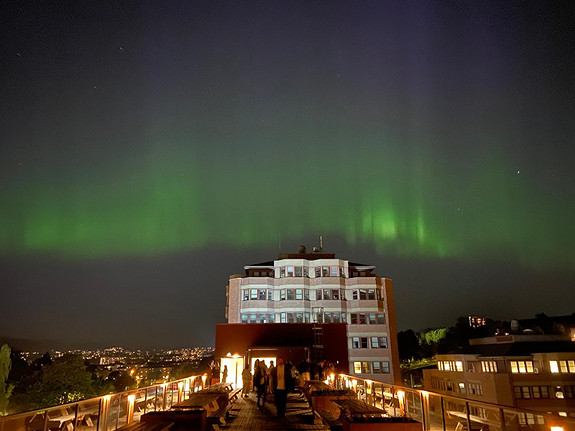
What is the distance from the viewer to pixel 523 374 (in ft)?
176

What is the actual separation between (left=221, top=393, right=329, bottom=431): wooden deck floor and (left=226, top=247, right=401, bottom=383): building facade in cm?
3600

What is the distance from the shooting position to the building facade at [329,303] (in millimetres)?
51219

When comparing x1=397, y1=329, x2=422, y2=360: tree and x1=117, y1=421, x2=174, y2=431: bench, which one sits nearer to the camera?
x1=117, y1=421, x2=174, y2=431: bench

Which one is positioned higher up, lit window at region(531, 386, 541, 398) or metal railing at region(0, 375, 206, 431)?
metal railing at region(0, 375, 206, 431)

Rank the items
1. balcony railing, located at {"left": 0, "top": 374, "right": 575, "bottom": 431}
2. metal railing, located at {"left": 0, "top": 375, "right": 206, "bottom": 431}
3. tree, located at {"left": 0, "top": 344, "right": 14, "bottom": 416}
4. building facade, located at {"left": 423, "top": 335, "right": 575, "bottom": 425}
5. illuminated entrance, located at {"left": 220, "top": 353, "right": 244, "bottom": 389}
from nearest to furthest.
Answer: balcony railing, located at {"left": 0, "top": 374, "right": 575, "bottom": 431}, metal railing, located at {"left": 0, "top": 375, "right": 206, "bottom": 431}, illuminated entrance, located at {"left": 220, "top": 353, "right": 244, "bottom": 389}, building facade, located at {"left": 423, "top": 335, "right": 575, "bottom": 425}, tree, located at {"left": 0, "top": 344, "right": 14, "bottom": 416}

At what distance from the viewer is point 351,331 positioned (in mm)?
52344

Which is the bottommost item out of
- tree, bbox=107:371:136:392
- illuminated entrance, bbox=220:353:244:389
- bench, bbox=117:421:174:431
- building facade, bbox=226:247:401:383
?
tree, bbox=107:371:136:392

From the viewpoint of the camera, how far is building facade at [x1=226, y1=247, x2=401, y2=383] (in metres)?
51.2

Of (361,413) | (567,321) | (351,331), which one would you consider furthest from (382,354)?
(567,321)

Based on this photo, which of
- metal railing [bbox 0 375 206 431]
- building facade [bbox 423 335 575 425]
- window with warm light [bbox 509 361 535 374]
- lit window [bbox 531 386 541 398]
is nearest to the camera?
metal railing [bbox 0 375 206 431]

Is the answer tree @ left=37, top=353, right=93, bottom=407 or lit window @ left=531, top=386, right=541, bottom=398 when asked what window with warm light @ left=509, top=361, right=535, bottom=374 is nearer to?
lit window @ left=531, top=386, right=541, bottom=398

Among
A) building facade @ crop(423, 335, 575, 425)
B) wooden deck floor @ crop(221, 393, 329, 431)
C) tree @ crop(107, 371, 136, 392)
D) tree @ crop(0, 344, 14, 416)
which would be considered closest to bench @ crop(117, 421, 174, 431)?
wooden deck floor @ crop(221, 393, 329, 431)

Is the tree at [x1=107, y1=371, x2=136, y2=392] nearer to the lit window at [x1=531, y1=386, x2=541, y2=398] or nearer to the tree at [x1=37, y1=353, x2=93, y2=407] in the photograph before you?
the tree at [x1=37, y1=353, x2=93, y2=407]

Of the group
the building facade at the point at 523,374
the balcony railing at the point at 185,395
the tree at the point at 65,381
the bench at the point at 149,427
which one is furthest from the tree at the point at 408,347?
the bench at the point at 149,427
